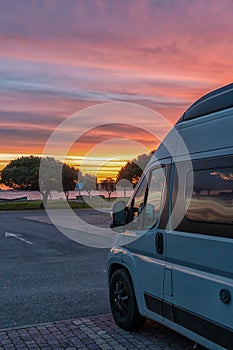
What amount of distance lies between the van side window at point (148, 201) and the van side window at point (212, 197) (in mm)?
589

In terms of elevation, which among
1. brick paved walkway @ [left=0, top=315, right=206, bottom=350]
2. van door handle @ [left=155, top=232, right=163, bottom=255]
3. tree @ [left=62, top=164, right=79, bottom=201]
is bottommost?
brick paved walkway @ [left=0, top=315, right=206, bottom=350]

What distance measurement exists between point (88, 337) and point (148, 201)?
5.66 ft

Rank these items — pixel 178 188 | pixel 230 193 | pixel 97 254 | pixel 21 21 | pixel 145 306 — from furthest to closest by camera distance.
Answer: pixel 97 254, pixel 21 21, pixel 145 306, pixel 178 188, pixel 230 193

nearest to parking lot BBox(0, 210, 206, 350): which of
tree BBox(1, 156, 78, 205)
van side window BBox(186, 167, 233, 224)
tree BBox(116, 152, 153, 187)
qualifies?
van side window BBox(186, 167, 233, 224)

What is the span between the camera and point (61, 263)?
11.3 metres

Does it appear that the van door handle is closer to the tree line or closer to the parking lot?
the parking lot

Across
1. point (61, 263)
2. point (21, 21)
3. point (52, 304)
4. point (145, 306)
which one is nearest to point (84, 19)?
point (21, 21)

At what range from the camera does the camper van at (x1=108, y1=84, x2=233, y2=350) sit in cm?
424

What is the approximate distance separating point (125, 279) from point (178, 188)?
161cm

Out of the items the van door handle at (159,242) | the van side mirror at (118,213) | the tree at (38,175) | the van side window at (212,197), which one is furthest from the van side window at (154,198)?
the tree at (38,175)

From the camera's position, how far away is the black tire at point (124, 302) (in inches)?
231

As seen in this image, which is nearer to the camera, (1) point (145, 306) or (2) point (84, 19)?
(1) point (145, 306)

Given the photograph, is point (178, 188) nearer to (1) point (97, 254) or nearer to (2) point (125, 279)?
(2) point (125, 279)

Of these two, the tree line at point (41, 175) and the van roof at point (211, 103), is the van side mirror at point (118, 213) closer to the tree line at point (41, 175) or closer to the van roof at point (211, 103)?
the van roof at point (211, 103)
